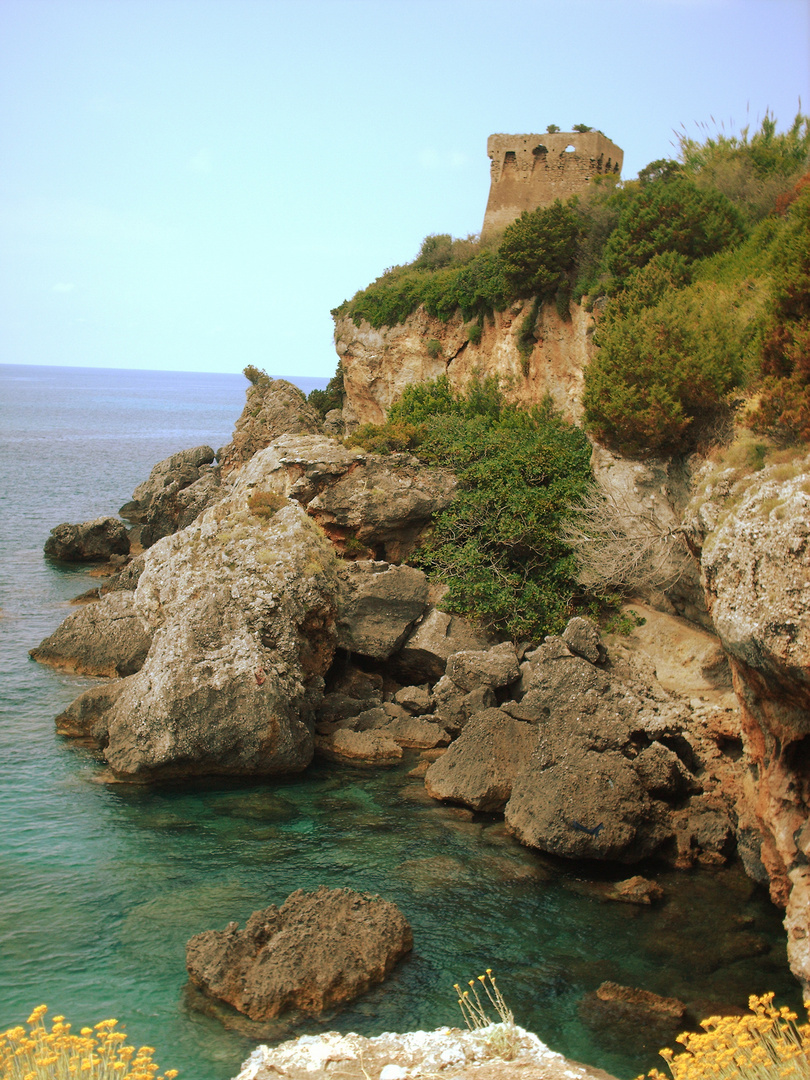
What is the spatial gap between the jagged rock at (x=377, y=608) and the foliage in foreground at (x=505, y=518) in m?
1.14

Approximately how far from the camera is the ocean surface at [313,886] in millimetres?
10430

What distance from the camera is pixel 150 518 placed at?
43.4 meters

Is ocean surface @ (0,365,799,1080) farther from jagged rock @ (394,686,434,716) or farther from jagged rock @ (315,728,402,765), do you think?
jagged rock @ (394,686,434,716)

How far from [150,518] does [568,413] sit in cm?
2355

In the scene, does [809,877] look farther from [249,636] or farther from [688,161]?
[688,161]

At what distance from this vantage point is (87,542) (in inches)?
1515

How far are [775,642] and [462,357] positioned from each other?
27836mm

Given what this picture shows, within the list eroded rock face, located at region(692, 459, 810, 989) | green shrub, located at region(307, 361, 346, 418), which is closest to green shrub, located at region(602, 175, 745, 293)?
eroded rock face, located at region(692, 459, 810, 989)

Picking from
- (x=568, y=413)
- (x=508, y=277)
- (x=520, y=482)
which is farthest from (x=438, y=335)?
(x=520, y=482)

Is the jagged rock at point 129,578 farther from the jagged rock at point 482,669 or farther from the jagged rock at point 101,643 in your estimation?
the jagged rock at point 482,669

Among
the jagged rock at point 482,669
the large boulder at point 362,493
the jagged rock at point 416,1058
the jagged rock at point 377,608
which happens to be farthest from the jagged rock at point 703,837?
the large boulder at point 362,493

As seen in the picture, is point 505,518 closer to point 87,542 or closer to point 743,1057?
point 743,1057

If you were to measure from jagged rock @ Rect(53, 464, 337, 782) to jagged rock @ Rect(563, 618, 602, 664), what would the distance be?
524 cm

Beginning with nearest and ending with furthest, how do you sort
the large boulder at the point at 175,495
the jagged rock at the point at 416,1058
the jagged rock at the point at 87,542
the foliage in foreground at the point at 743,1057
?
the foliage in foreground at the point at 743,1057 → the jagged rock at the point at 416,1058 → the jagged rock at the point at 87,542 → the large boulder at the point at 175,495
